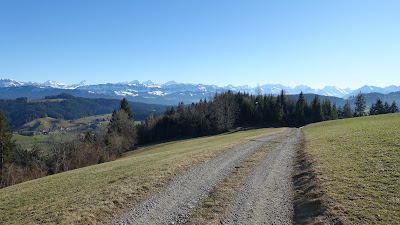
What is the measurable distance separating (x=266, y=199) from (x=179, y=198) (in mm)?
4736

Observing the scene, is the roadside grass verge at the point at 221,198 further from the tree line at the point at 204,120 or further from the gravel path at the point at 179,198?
the tree line at the point at 204,120

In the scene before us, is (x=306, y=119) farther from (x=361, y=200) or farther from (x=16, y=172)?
(x=16, y=172)

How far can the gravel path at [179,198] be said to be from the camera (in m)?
9.60

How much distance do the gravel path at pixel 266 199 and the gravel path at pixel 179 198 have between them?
6.96 ft

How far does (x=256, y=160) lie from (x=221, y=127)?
63.9 metres

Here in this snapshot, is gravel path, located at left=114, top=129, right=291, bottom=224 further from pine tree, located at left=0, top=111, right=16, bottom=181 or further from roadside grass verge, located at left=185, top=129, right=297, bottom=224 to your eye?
pine tree, located at left=0, top=111, right=16, bottom=181

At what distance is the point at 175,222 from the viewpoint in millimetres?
9102

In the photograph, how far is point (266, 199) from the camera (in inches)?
427

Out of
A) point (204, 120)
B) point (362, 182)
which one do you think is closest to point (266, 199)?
point (362, 182)

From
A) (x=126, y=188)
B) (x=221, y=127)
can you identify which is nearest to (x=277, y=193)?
(x=126, y=188)

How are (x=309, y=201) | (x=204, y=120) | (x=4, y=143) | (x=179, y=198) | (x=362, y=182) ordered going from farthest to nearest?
(x=204, y=120) → (x=4, y=143) → (x=179, y=198) → (x=362, y=182) → (x=309, y=201)

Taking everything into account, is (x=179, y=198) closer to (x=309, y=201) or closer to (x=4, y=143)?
(x=309, y=201)

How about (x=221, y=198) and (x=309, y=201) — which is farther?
(x=221, y=198)

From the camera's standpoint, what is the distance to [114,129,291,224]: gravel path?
9.60m
